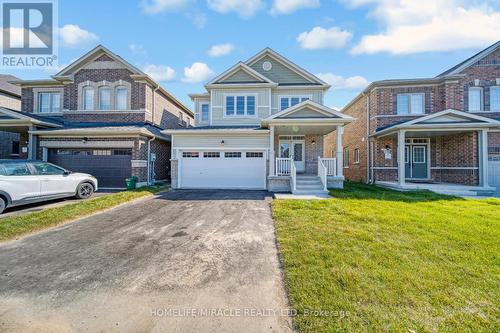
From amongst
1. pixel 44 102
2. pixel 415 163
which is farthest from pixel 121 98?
pixel 415 163

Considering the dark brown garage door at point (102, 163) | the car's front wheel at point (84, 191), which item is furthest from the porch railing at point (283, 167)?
the car's front wheel at point (84, 191)

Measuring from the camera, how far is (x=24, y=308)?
9.10ft

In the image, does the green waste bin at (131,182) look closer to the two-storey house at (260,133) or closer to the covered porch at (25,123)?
the two-storey house at (260,133)

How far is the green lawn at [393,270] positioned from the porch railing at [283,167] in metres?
5.21

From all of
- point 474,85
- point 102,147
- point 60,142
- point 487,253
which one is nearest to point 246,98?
point 102,147

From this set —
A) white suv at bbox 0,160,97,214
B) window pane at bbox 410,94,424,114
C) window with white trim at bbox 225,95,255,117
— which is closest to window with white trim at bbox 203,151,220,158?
window with white trim at bbox 225,95,255,117

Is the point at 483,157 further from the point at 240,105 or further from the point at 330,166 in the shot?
the point at 240,105

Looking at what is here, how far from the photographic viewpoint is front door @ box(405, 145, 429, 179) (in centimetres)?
1438

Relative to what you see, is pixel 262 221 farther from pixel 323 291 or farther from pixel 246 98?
pixel 246 98

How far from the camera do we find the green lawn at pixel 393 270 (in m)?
2.46

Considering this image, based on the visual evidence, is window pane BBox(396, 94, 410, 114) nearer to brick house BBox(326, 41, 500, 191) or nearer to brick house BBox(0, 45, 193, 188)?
brick house BBox(326, 41, 500, 191)

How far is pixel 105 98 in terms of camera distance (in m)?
14.5

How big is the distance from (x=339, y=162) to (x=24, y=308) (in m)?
11.4

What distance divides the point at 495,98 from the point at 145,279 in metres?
20.4
